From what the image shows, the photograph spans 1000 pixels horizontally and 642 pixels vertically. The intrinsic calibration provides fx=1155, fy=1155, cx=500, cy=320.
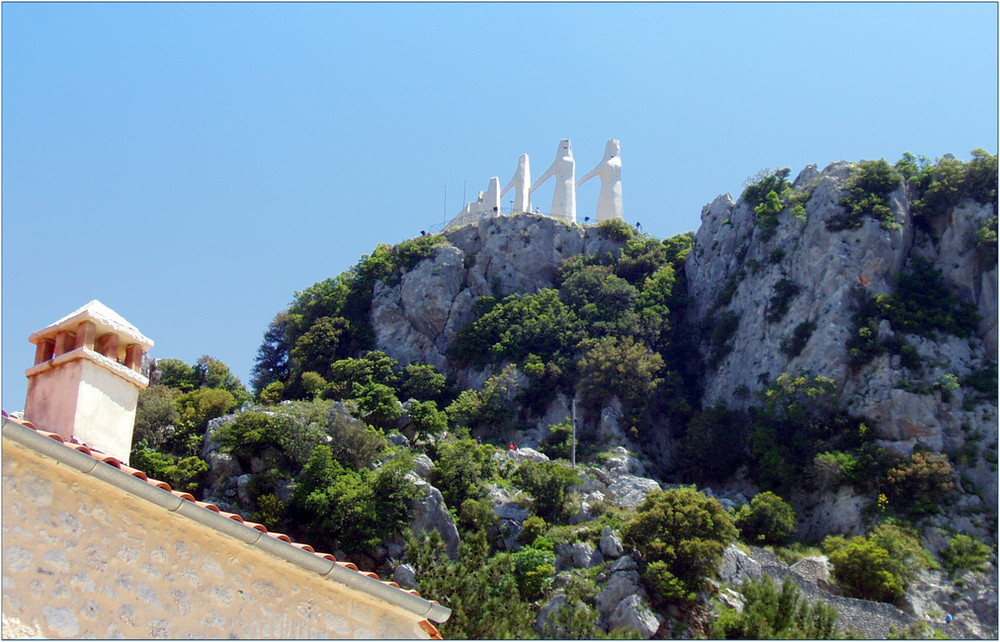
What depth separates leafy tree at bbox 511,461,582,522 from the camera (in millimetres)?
43156

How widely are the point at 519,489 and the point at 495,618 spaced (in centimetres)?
1404

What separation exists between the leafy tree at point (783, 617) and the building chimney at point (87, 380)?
75.6 ft

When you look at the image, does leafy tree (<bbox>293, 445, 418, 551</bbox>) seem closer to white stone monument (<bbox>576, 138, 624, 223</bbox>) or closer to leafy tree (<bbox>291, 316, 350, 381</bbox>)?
leafy tree (<bbox>291, 316, 350, 381</bbox>)

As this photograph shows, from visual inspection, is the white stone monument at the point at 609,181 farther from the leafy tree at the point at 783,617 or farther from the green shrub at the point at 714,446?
the leafy tree at the point at 783,617

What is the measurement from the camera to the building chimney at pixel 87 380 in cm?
1218

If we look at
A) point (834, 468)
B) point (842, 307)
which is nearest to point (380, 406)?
point (834, 468)

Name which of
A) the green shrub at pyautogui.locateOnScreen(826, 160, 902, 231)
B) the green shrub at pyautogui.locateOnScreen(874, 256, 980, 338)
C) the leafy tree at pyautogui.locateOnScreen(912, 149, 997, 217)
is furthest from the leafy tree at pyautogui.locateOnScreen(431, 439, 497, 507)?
the leafy tree at pyautogui.locateOnScreen(912, 149, 997, 217)

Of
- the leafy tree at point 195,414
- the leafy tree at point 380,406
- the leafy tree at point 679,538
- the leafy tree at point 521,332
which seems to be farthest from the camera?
the leafy tree at point 521,332

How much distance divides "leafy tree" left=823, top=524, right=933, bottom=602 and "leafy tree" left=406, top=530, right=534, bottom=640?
11.6 meters

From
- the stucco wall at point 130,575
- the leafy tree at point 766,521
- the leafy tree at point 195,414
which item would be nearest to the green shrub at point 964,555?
the leafy tree at point 766,521

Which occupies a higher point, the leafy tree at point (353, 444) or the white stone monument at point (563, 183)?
the white stone monument at point (563, 183)

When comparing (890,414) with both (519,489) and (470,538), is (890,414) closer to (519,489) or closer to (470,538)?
(519,489)

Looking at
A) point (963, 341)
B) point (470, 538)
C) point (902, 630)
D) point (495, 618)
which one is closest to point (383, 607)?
point (495, 618)

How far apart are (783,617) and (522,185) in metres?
46.7
